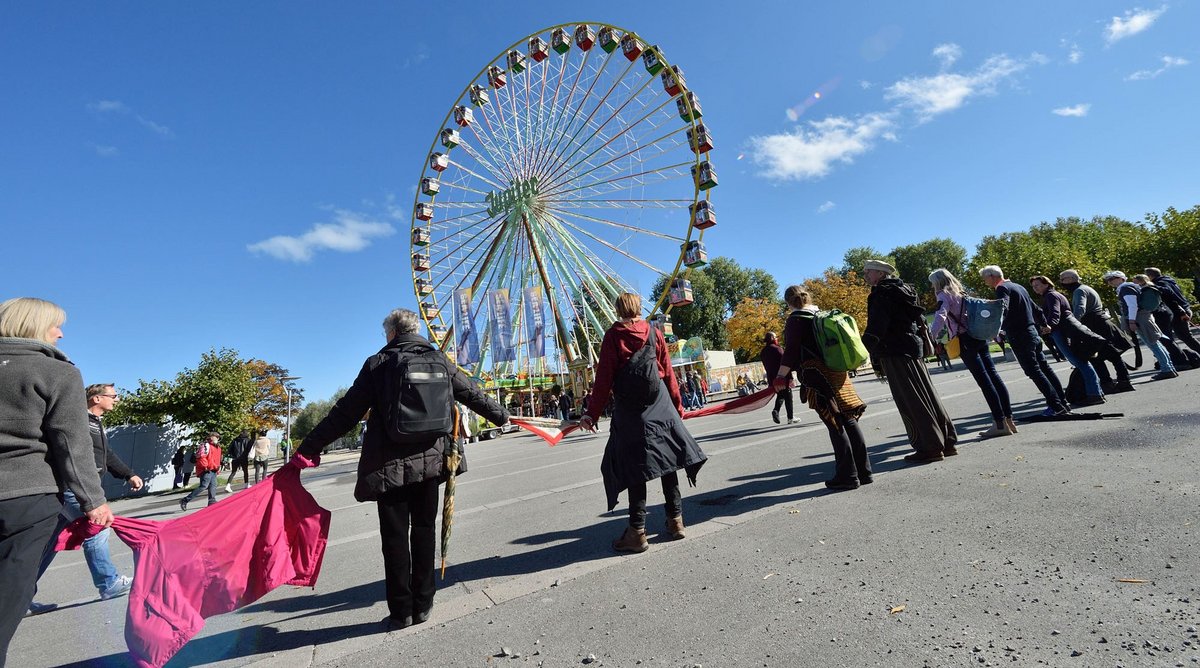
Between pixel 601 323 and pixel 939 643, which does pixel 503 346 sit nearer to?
pixel 601 323

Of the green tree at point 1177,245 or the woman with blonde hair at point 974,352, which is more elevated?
the green tree at point 1177,245

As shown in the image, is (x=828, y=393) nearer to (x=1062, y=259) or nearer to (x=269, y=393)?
(x=1062, y=259)

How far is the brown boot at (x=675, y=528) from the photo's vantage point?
12.0ft

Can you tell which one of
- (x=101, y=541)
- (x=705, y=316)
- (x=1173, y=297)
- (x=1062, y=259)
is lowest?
(x=101, y=541)

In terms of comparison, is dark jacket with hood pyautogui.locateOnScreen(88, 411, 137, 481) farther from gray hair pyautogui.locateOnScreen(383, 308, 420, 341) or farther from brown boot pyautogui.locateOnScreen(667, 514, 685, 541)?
brown boot pyautogui.locateOnScreen(667, 514, 685, 541)

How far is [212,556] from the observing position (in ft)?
9.31

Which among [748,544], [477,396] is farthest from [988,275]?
[477,396]

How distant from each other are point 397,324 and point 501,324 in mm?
22295

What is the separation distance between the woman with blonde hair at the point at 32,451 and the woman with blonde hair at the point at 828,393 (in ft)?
14.4

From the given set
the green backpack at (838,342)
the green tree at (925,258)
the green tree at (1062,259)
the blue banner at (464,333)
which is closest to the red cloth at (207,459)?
the green backpack at (838,342)

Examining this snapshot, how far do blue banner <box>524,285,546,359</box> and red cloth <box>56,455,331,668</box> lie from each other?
21873 mm

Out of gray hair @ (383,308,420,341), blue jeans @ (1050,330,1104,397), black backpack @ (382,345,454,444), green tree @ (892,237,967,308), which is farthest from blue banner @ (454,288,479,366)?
green tree @ (892,237,967,308)

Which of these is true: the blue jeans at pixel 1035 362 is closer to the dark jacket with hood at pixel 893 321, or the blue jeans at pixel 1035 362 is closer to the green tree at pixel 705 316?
the dark jacket with hood at pixel 893 321

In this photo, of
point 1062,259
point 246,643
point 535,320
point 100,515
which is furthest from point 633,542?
point 1062,259
